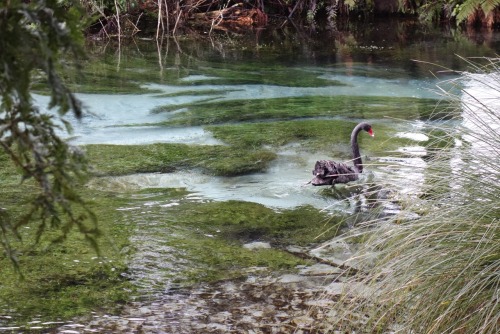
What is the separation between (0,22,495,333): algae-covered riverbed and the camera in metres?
3.37

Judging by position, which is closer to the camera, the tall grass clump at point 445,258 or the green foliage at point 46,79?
the green foliage at point 46,79

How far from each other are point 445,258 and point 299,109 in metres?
5.12

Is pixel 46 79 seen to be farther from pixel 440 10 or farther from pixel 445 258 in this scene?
pixel 440 10

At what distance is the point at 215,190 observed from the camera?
203 inches

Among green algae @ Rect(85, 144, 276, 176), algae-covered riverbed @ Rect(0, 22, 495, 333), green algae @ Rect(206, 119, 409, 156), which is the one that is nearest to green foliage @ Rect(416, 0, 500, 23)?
algae-covered riverbed @ Rect(0, 22, 495, 333)


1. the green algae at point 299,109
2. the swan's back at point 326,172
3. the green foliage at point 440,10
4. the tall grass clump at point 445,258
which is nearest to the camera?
the tall grass clump at point 445,258

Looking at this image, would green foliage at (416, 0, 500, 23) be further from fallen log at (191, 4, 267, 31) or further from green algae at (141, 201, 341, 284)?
green algae at (141, 201, 341, 284)

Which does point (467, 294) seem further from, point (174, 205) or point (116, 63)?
point (116, 63)

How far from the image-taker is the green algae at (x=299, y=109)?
7.25 meters

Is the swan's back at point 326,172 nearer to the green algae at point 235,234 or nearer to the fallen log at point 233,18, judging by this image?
the green algae at point 235,234

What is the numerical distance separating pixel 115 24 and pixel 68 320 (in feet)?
32.6

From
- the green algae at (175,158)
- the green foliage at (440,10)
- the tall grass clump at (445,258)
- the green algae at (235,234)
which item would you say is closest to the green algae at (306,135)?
the green algae at (175,158)

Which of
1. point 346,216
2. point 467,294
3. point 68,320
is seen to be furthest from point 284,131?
point 467,294

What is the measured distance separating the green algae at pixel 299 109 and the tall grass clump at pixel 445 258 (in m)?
4.26
